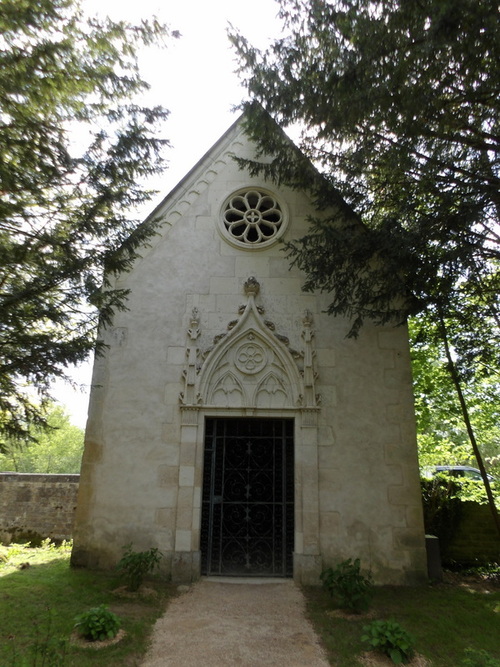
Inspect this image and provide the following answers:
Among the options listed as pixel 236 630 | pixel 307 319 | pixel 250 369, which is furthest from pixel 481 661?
pixel 307 319

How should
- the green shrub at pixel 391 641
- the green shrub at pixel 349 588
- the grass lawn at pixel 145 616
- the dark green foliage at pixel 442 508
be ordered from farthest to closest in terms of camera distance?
the dark green foliage at pixel 442 508 → the green shrub at pixel 349 588 → the green shrub at pixel 391 641 → the grass lawn at pixel 145 616

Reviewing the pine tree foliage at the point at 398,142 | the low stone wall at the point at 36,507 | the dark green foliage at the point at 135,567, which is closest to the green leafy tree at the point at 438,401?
the pine tree foliage at the point at 398,142

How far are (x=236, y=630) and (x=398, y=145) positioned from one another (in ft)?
20.2

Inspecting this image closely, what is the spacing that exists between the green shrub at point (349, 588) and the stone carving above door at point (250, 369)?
2504 mm

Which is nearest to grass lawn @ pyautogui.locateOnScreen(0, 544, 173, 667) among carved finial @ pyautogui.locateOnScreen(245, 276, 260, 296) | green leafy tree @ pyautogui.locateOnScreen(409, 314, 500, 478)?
carved finial @ pyautogui.locateOnScreen(245, 276, 260, 296)

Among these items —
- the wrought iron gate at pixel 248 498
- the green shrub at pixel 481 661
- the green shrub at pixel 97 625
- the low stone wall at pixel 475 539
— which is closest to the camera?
the green shrub at pixel 481 661

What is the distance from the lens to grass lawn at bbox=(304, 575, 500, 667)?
4621mm

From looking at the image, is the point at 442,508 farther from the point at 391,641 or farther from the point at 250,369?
the point at 391,641

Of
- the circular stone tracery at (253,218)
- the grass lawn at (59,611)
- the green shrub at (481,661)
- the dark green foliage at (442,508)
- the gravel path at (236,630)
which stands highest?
the circular stone tracery at (253,218)

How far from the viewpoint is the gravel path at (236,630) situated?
441 centimetres

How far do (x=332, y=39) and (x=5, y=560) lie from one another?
951 centimetres

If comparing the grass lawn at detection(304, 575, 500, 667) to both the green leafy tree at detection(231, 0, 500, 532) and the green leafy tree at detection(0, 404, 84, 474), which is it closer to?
the green leafy tree at detection(231, 0, 500, 532)

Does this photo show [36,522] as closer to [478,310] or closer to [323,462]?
[323,462]

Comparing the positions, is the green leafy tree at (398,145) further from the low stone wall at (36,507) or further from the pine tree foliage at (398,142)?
the low stone wall at (36,507)
